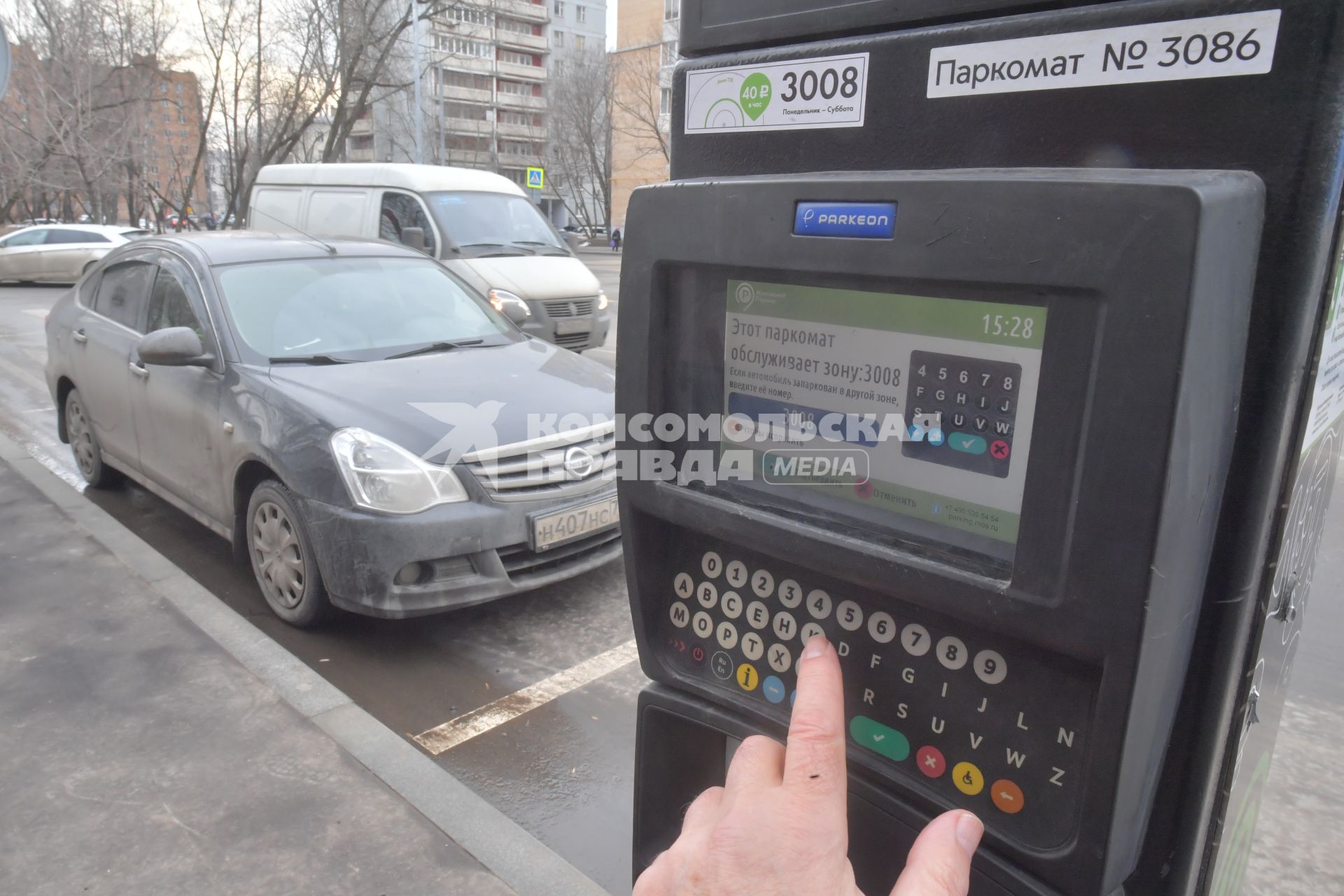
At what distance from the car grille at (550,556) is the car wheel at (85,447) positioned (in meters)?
3.41

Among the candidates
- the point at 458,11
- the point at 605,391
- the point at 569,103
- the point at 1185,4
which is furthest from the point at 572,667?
the point at 569,103

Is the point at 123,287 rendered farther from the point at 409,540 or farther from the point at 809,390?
the point at 809,390

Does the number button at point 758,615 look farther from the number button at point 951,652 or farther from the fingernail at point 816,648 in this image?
the number button at point 951,652

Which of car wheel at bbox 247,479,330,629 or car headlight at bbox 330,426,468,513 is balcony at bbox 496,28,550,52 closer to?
car wheel at bbox 247,479,330,629

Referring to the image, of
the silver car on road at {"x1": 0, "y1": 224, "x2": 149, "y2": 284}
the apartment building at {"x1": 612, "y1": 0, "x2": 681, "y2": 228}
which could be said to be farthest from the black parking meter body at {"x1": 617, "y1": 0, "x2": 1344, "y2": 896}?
the apartment building at {"x1": 612, "y1": 0, "x2": 681, "y2": 228}

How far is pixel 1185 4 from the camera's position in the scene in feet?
2.61

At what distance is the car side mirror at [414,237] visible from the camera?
949 centimetres

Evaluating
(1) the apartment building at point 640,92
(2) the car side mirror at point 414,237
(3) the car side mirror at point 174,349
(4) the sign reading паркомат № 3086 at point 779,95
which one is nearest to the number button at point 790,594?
(4) the sign reading паркомат № 3086 at point 779,95

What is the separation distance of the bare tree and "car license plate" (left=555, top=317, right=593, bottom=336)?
3580 centimetres

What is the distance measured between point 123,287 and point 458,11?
76.4ft

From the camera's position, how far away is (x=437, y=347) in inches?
187

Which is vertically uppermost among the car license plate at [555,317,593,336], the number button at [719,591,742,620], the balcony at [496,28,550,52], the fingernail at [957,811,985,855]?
the balcony at [496,28,550,52]

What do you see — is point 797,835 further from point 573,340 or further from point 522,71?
point 522,71

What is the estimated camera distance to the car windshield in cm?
449
